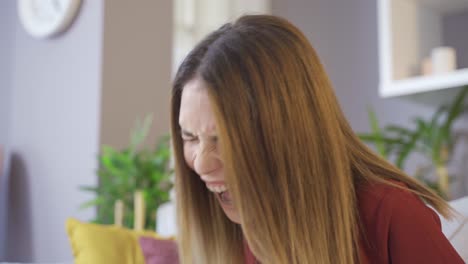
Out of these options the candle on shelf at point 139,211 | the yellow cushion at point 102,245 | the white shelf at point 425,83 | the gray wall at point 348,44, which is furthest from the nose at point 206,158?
the gray wall at point 348,44

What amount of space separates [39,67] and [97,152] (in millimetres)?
738

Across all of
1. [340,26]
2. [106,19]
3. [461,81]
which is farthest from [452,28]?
[106,19]

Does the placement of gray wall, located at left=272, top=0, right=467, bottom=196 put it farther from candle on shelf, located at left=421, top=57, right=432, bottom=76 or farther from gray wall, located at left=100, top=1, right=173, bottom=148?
gray wall, located at left=100, top=1, right=173, bottom=148

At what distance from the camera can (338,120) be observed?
3.14 ft

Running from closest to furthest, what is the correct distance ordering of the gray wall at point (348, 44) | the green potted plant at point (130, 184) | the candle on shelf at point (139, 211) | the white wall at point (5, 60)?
the candle on shelf at point (139, 211), the green potted plant at point (130, 184), the white wall at point (5, 60), the gray wall at point (348, 44)

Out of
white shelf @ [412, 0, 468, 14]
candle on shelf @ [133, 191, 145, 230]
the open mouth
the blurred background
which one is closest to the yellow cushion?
candle on shelf @ [133, 191, 145, 230]

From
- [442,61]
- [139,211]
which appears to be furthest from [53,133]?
[442,61]

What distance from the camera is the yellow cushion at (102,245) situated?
1.71 metres

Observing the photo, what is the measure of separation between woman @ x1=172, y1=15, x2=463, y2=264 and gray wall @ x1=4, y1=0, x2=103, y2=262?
213 centimetres

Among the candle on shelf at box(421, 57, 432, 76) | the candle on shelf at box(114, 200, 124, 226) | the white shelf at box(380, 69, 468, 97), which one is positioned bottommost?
the candle on shelf at box(114, 200, 124, 226)

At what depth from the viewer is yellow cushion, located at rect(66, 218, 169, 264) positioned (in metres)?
1.71

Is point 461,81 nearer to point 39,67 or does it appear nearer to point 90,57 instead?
point 90,57

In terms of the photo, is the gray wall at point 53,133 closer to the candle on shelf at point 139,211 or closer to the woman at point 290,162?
the candle on shelf at point 139,211

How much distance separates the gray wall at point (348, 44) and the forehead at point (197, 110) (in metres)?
3.04
